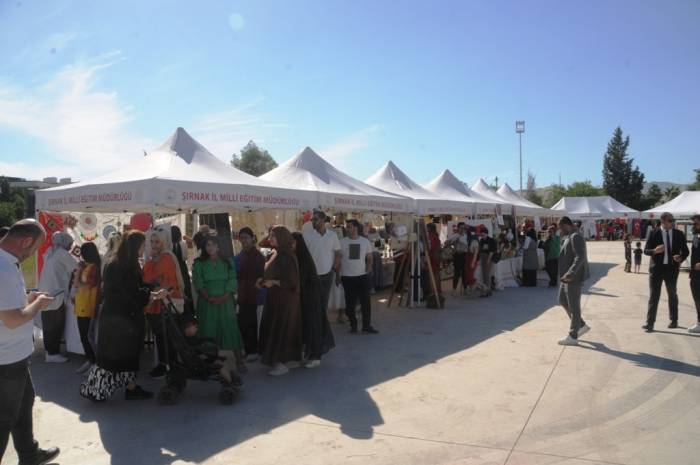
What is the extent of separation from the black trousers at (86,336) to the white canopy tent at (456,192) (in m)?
10.1

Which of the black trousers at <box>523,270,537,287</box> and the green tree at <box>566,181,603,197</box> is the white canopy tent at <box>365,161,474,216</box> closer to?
the black trousers at <box>523,270,537,287</box>

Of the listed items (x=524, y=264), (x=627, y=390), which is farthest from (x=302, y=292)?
(x=524, y=264)

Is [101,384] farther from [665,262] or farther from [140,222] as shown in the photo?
[665,262]

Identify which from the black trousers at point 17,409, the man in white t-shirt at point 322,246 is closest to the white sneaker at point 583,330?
the man in white t-shirt at point 322,246

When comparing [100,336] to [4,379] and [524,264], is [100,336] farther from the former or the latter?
[524,264]

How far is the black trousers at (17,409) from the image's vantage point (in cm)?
301

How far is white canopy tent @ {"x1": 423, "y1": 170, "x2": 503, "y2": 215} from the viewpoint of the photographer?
550 inches

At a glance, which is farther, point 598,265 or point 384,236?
point 598,265

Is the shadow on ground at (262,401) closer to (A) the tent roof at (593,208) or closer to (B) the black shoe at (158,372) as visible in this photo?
(B) the black shoe at (158,372)

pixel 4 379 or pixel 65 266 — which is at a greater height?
pixel 65 266

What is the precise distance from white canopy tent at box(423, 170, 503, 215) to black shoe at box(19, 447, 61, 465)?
37.9ft

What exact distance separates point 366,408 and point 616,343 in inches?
160

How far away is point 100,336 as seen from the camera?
176 inches

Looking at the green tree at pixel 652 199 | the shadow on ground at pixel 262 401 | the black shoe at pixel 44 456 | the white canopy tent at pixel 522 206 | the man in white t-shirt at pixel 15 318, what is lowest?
the shadow on ground at pixel 262 401
